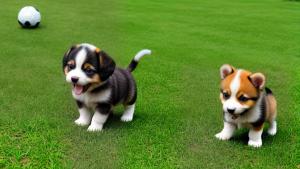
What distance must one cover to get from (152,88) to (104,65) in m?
2.25

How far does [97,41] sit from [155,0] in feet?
26.8

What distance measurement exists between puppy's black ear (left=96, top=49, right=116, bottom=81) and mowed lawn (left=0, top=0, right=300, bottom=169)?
68 cm

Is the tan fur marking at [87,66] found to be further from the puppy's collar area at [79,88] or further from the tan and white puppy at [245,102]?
the tan and white puppy at [245,102]

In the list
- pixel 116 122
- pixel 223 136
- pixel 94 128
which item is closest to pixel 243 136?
pixel 223 136

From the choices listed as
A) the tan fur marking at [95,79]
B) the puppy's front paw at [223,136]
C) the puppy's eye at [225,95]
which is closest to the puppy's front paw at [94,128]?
the tan fur marking at [95,79]

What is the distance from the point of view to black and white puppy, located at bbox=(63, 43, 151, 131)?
198 inches

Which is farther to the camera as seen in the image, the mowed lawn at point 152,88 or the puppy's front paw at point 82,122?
the puppy's front paw at point 82,122

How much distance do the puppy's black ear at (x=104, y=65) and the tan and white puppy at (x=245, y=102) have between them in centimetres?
115

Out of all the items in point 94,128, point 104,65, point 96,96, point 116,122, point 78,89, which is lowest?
point 116,122

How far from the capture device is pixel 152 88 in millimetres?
7293

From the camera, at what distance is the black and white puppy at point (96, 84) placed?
5023mm

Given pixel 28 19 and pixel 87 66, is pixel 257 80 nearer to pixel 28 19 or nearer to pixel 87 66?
pixel 87 66

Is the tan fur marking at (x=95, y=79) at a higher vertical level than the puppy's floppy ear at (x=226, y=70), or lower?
lower

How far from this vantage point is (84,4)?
16.8 meters
